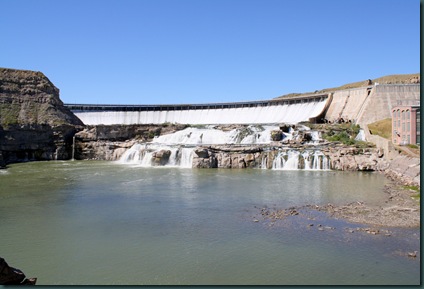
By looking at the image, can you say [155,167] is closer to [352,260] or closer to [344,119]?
[344,119]

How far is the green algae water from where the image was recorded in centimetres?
960

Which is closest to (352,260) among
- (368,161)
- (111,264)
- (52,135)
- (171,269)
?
(171,269)

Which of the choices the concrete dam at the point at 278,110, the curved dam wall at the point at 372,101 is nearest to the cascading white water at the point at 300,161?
the curved dam wall at the point at 372,101

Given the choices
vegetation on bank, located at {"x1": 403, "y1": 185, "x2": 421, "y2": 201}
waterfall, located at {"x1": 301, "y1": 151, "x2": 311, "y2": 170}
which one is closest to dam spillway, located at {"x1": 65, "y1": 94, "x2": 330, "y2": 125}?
waterfall, located at {"x1": 301, "y1": 151, "x2": 311, "y2": 170}

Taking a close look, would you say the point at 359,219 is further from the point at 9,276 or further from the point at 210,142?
the point at 210,142

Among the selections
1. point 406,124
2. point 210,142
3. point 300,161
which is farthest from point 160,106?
point 406,124

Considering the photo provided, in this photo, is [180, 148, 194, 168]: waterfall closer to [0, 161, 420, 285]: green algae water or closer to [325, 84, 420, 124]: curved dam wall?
[0, 161, 420, 285]: green algae water

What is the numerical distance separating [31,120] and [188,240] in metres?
36.8

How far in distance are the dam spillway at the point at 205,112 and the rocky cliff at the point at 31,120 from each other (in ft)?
30.0

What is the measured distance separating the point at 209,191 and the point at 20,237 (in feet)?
34.9

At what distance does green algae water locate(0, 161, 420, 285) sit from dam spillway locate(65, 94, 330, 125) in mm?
30145

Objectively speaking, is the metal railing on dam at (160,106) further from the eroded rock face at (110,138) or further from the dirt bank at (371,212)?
the dirt bank at (371,212)

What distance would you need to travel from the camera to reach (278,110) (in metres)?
52.7

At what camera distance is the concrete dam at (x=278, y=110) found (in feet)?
139
